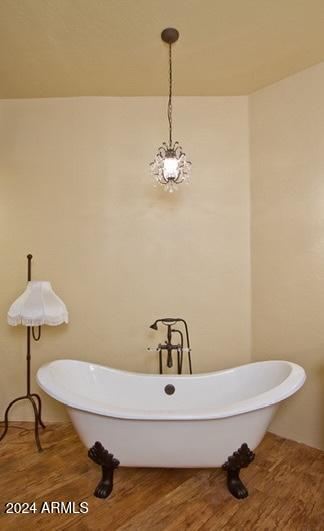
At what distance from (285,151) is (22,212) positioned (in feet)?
7.10

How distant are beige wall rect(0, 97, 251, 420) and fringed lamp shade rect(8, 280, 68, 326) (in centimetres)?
38

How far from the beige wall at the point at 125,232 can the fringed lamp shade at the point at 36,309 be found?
0.38m

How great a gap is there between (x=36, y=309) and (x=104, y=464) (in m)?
1.07

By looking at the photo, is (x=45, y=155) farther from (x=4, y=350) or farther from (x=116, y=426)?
(x=116, y=426)

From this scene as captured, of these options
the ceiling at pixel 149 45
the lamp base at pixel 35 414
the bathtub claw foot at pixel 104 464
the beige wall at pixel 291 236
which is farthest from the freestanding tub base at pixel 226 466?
the ceiling at pixel 149 45

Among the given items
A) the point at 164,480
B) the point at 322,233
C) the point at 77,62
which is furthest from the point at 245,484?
→ the point at 77,62

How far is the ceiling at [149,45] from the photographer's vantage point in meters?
1.80

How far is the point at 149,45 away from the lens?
81.6 inches

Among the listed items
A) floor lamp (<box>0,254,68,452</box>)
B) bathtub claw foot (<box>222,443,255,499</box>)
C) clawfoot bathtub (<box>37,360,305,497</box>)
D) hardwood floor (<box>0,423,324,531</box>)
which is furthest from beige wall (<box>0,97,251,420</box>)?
bathtub claw foot (<box>222,443,255,499</box>)

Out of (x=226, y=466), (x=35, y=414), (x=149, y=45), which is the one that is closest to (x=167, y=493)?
(x=226, y=466)

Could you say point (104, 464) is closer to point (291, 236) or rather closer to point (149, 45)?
point (291, 236)

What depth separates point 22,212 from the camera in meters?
2.73

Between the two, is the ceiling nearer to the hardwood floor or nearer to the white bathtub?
the white bathtub

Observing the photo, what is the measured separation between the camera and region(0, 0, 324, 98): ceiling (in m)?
1.80
